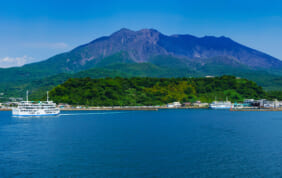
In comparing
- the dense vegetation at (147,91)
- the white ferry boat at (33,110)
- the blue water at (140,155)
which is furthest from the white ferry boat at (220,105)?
the blue water at (140,155)

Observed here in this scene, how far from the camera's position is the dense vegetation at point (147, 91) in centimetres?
14725

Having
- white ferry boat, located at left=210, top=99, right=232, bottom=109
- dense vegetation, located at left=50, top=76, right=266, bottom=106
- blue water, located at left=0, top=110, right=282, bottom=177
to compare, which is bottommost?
blue water, located at left=0, top=110, right=282, bottom=177

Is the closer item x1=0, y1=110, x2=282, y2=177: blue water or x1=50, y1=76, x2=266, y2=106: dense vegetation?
x1=0, y1=110, x2=282, y2=177: blue water

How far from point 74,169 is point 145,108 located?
105855 millimetres

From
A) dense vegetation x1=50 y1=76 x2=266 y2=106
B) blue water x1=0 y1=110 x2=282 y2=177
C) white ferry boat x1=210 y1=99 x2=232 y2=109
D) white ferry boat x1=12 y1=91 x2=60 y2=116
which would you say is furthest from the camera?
white ferry boat x1=210 y1=99 x2=232 y2=109

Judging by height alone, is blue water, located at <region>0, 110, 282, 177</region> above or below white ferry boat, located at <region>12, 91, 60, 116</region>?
below

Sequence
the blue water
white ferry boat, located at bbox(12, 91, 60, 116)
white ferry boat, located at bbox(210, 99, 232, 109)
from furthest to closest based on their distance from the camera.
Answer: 1. white ferry boat, located at bbox(210, 99, 232, 109)
2. white ferry boat, located at bbox(12, 91, 60, 116)
3. the blue water

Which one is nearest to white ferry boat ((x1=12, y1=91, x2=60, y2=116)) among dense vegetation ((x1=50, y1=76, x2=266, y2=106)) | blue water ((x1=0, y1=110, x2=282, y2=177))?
blue water ((x1=0, y1=110, x2=282, y2=177))

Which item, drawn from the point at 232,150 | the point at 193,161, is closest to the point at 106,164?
the point at 193,161

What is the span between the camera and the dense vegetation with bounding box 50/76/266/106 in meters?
147

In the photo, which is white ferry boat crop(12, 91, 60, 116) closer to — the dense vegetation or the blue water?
the blue water

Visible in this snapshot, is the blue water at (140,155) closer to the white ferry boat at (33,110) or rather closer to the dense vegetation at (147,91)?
the white ferry boat at (33,110)

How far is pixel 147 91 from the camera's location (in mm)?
161250

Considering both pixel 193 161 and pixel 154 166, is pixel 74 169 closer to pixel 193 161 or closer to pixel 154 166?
pixel 154 166
